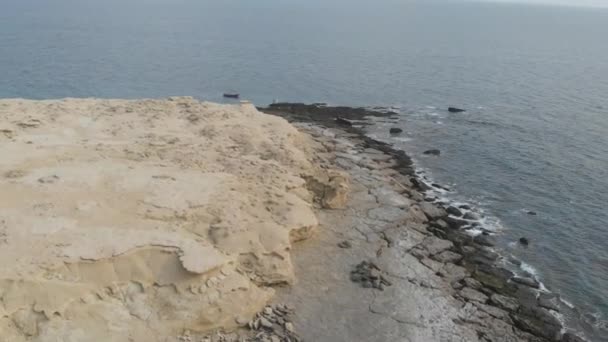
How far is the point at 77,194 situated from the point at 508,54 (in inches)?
4684

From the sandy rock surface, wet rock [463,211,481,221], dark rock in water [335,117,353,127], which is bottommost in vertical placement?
wet rock [463,211,481,221]

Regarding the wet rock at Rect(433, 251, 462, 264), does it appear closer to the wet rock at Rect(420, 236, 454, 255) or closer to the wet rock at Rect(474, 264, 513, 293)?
the wet rock at Rect(420, 236, 454, 255)

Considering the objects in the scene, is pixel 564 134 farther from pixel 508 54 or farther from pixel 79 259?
pixel 508 54

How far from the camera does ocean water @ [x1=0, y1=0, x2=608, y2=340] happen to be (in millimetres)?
37812

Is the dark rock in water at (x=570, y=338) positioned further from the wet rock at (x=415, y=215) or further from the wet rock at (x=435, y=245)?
the wet rock at (x=415, y=215)

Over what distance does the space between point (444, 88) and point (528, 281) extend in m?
55.3

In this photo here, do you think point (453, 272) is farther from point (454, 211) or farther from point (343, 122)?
point (343, 122)

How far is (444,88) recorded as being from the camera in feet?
269

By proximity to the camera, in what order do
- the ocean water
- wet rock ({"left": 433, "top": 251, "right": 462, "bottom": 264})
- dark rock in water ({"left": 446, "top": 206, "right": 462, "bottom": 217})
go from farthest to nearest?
dark rock in water ({"left": 446, "top": 206, "right": 462, "bottom": 217}) → the ocean water → wet rock ({"left": 433, "top": 251, "right": 462, "bottom": 264})

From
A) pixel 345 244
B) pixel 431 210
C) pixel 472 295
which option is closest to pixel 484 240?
pixel 431 210

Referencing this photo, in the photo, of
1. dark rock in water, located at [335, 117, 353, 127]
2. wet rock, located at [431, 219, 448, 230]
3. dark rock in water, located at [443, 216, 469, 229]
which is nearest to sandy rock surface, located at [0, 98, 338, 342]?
wet rock, located at [431, 219, 448, 230]

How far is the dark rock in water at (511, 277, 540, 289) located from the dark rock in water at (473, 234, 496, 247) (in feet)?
12.8

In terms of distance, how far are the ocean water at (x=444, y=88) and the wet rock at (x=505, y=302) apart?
308 centimetres

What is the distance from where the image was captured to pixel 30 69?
81.4 metres
